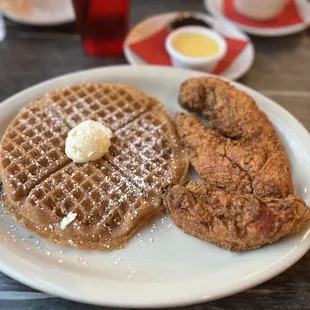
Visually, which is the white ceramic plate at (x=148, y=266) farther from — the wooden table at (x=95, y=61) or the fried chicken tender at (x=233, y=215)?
the wooden table at (x=95, y=61)

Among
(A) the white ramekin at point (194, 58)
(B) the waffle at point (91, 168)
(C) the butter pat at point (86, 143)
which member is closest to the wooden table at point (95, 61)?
(A) the white ramekin at point (194, 58)

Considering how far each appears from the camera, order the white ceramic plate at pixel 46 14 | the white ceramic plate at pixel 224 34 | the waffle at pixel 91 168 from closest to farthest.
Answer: the waffle at pixel 91 168
the white ceramic plate at pixel 224 34
the white ceramic plate at pixel 46 14

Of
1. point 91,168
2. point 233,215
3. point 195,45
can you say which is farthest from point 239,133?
point 195,45

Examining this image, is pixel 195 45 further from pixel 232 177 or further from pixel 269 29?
pixel 232 177

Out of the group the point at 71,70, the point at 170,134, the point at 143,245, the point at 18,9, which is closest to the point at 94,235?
the point at 143,245

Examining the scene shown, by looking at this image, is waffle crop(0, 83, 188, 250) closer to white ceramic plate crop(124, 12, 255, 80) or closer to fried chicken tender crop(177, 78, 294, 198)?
fried chicken tender crop(177, 78, 294, 198)

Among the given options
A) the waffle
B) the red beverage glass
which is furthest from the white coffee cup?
the waffle
